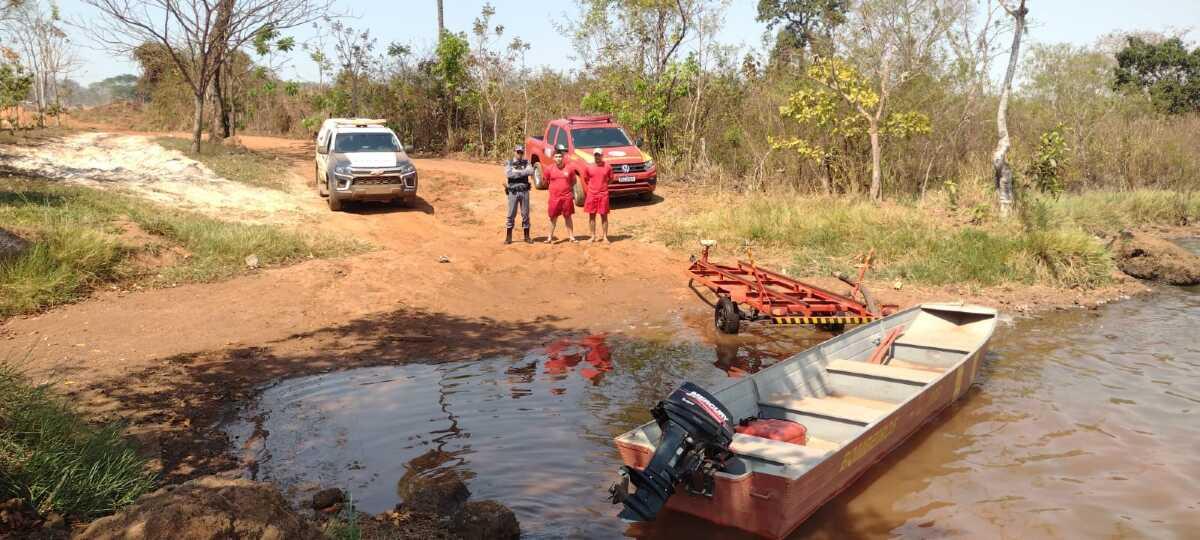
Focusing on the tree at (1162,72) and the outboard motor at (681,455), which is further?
the tree at (1162,72)

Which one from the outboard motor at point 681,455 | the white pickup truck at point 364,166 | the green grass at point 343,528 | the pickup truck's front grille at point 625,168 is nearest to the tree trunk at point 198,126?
the white pickup truck at point 364,166

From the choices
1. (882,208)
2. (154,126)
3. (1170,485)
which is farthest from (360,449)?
(154,126)

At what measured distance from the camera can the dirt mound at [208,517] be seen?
12.5 feet

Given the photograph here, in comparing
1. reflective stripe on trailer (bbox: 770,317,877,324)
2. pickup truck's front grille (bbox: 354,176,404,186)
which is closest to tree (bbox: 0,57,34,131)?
pickup truck's front grille (bbox: 354,176,404,186)

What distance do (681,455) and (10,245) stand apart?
9485 mm

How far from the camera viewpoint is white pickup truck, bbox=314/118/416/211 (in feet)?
53.2

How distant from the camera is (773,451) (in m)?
5.64

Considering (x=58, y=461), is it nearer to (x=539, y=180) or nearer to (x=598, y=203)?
(x=598, y=203)

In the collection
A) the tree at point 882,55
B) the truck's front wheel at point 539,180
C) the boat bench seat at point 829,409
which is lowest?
the boat bench seat at point 829,409

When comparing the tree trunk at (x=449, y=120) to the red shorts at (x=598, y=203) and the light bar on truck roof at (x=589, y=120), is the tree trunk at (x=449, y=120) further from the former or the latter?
the red shorts at (x=598, y=203)

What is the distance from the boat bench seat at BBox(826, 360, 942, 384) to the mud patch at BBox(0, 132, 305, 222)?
1118cm

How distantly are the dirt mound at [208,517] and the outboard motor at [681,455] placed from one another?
1.86 meters

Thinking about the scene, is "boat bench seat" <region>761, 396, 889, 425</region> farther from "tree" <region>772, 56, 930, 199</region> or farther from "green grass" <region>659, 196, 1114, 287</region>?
"tree" <region>772, 56, 930, 199</region>

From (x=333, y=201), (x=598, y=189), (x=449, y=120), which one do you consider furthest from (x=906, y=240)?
(x=449, y=120)
